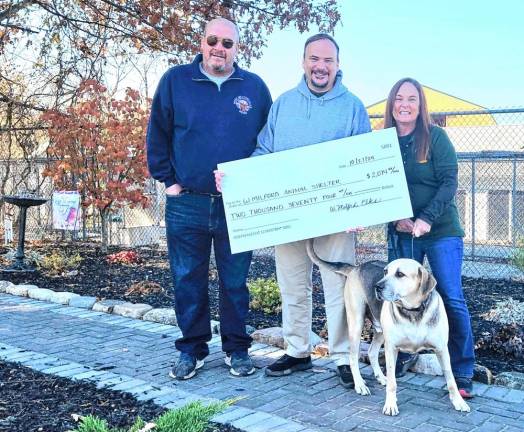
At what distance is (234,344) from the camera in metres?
4.80

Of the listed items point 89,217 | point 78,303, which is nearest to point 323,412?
point 78,303

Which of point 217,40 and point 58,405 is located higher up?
point 217,40

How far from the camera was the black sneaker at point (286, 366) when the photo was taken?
4664 mm

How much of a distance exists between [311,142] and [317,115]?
194mm

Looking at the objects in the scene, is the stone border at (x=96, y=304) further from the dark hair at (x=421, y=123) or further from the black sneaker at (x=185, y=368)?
the dark hair at (x=421, y=123)

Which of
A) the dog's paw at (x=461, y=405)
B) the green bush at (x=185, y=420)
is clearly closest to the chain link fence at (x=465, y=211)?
Answer: the dog's paw at (x=461, y=405)

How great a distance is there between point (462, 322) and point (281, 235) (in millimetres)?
1382

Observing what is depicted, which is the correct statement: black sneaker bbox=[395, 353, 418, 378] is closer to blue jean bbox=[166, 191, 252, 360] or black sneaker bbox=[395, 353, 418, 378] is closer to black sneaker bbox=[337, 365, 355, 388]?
black sneaker bbox=[337, 365, 355, 388]

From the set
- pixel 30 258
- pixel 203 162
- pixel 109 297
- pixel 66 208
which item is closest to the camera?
pixel 203 162

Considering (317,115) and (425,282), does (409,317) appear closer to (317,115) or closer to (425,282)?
(425,282)

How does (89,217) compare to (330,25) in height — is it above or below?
below

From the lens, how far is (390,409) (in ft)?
12.7

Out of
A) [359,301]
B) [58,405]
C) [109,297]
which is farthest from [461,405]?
[109,297]

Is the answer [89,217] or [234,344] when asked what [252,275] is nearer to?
[234,344]
